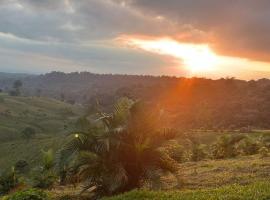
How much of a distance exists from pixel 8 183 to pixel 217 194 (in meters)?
17.0

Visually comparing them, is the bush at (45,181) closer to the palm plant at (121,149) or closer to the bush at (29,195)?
the palm plant at (121,149)

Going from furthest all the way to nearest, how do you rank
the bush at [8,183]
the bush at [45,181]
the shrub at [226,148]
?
the shrub at [226,148]
the bush at [8,183]
the bush at [45,181]

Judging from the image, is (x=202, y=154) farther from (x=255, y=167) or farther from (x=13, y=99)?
(x=13, y=99)

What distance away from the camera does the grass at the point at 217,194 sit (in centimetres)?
1278

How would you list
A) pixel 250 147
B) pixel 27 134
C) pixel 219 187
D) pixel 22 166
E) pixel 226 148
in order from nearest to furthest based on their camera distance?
pixel 219 187
pixel 250 147
pixel 226 148
pixel 22 166
pixel 27 134

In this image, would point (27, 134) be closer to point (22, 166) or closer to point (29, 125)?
point (29, 125)

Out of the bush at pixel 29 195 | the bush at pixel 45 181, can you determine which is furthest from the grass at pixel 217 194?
the bush at pixel 45 181

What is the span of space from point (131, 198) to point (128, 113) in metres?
4.06

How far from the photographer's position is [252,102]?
14000 centimetres

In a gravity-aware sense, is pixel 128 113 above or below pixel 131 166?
above

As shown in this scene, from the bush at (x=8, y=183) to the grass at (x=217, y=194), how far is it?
13.8 meters

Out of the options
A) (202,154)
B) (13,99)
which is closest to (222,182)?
(202,154)

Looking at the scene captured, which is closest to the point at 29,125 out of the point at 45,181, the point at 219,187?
the point at 45,181

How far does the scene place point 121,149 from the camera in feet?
55.5
